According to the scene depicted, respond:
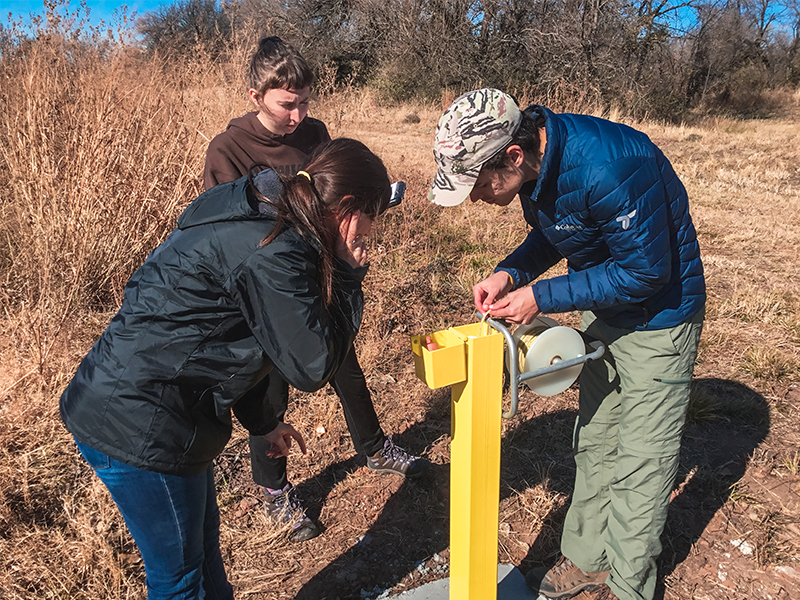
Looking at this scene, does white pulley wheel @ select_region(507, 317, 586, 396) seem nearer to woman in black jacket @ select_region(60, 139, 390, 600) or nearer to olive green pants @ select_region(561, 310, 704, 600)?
olive green pants @ select_region(561, 310, 704, 600)

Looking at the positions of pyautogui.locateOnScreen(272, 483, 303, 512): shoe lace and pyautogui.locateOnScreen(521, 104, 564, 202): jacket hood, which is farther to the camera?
pyautogui.locateOnScreen(272, 483, 303, 512): shoe lace

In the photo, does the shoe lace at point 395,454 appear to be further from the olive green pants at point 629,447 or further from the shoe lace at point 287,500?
the olive green pants at point 629,447

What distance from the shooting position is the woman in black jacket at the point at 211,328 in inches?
49.3

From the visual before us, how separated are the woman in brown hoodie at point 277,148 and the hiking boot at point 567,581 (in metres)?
1.04

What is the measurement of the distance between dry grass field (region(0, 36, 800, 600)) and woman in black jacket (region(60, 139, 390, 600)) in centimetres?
111

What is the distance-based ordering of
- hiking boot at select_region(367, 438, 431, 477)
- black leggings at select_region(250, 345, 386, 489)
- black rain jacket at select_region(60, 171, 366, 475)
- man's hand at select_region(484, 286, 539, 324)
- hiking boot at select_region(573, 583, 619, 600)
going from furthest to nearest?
hiking boot at select_region(367, 438, 431, 477) < black leggings at select_region(250, 345, 386, 489) < hiking boot at select_region(573, 583, 619, 600) < man's hand at select_region(484, 286, 539, 324) < black rain jacket at select_region(60, 171, 366, 475)

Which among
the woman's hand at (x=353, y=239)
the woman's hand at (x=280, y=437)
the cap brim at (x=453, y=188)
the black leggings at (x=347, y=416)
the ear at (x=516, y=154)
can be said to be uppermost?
the ear at (x=516, y=154)

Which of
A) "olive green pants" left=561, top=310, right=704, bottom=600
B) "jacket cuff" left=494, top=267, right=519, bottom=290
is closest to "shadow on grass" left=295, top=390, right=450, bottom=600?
"olive green pants" left=561, top=310, right=704, bottom=600

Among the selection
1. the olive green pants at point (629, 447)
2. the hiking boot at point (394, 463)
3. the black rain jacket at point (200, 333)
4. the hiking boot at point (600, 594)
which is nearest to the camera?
the black rain jacket at point (200, 333)

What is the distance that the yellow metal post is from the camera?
5.09 ft

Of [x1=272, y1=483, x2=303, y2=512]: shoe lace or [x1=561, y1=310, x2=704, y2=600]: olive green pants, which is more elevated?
[x1=561, y1=310, x2=704, y2=600]: olive green pants

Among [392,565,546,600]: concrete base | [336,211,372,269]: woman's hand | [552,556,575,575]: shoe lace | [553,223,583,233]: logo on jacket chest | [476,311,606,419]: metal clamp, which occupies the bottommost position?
[392,565,546,600]: concrete base

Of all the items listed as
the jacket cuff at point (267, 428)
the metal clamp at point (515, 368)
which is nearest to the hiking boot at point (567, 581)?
the metal clamp at point (515, 368)

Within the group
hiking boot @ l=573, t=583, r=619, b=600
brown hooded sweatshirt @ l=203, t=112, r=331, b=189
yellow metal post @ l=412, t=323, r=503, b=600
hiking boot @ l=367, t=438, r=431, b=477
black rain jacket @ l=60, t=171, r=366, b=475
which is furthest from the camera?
hiking boot @ l=367, t=438, r=431, b=477
